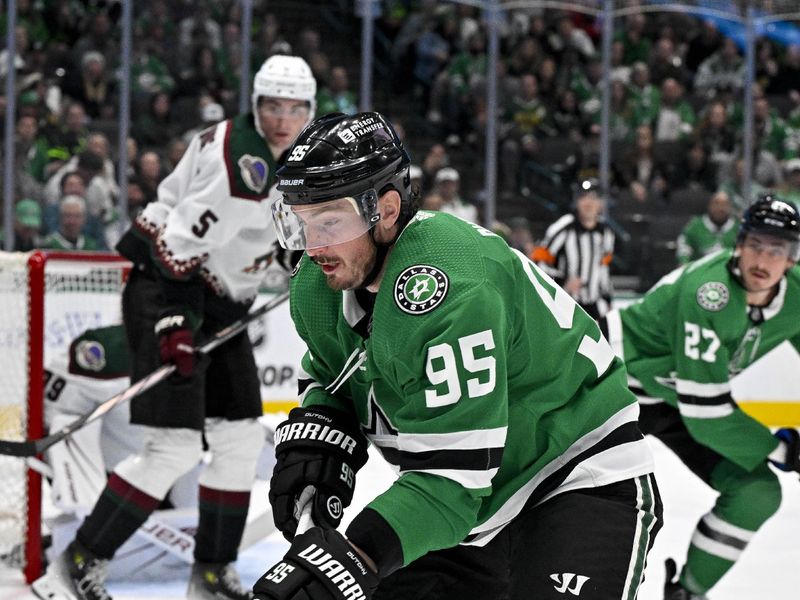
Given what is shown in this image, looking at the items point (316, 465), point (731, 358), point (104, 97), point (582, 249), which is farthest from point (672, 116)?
point (316, 465)

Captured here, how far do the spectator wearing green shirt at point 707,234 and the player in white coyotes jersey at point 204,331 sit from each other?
3.87 metres

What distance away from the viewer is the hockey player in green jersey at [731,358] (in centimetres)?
283

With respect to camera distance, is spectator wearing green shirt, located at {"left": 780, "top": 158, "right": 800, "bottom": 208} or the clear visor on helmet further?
spectator wearing green shirt, located at {"left": 780, "top": 158, "right": 800, "bottom": 208}

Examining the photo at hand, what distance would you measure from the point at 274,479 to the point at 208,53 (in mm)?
4878

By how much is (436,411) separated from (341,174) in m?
0.30

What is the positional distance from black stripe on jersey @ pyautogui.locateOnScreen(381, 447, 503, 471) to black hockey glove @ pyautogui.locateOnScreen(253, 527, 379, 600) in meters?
0.13

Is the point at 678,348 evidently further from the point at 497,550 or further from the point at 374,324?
the point at 374,324

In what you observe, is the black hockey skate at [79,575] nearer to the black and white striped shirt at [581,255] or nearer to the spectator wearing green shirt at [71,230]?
the spectator wearing green shirt at [71,230]

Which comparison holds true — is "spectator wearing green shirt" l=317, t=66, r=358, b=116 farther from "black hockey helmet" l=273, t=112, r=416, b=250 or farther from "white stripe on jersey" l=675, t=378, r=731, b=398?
"black hockey helmet" l=273, t=112, r=416, b=250

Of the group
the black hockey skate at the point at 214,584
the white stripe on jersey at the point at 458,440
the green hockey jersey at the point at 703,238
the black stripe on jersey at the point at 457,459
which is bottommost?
the black hockey skate at the point at 214,584

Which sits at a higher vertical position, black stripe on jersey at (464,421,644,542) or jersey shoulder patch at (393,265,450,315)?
jersey shoulder patch at (393,265,450,315)

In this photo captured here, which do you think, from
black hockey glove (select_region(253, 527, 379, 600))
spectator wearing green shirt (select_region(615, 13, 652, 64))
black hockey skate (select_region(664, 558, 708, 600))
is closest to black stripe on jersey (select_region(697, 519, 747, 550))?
black hockey skate (select_region(664, 558, 708, 600))

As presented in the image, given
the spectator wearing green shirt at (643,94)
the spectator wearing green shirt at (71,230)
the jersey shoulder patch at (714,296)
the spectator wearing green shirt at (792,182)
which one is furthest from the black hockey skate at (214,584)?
the spectator wearing green shirt at (643,94)

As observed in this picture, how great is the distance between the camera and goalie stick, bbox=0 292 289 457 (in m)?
2.96
